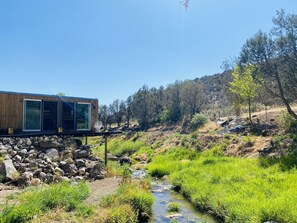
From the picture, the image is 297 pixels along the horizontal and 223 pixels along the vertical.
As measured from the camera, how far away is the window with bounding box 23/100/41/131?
14195 millimetres

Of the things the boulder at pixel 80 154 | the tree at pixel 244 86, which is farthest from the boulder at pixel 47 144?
the tree at pixel 244 86

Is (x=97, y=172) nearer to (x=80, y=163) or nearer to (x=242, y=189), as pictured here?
(x=80, y=163)

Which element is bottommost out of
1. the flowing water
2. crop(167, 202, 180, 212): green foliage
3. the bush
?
the flowing water

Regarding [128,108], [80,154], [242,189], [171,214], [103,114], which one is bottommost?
[171,214]

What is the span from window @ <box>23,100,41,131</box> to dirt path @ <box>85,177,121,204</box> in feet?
17.7

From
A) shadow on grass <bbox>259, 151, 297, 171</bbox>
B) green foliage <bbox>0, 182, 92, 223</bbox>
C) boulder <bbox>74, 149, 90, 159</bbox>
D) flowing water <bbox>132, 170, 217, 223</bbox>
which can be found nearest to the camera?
green foliage <bbox>0, 182, 92, 223</bbox>

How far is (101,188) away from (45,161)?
402cm

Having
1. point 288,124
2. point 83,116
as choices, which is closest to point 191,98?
point 288,124

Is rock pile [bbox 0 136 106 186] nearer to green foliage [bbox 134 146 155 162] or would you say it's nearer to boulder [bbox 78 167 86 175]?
boulder [bbox 78 167 86 175]

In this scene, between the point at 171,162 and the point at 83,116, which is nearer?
the point at 171,162

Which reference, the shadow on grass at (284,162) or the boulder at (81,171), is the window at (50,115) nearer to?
the boulder at (81,171)

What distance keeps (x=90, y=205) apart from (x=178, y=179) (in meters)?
5.86

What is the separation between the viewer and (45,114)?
15.0 metres

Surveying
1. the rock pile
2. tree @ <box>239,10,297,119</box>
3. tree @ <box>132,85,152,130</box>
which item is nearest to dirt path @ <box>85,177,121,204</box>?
the rock pile
